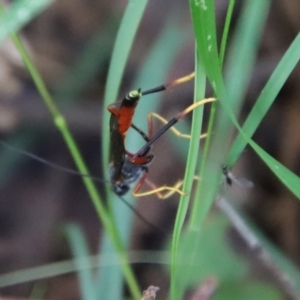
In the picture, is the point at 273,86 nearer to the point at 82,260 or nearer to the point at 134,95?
the point at 134,95

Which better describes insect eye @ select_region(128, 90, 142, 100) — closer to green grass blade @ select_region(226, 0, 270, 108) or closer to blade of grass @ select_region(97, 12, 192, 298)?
green grass blade @ select_region(226, 0, 270, 108)

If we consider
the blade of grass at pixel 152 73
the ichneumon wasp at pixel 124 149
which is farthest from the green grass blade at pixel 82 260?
the ichneumon wasp at pixel 124 149

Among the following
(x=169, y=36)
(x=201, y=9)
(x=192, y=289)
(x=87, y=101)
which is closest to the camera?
(x=201, y=9)

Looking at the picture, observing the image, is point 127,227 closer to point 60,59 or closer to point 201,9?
point 60,59

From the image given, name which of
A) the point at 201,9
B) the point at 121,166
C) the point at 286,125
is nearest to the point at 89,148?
the point at 286,125

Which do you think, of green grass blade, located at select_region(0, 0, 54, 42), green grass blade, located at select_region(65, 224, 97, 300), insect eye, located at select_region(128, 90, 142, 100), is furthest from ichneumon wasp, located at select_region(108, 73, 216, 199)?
green grass blade, located at select_region(65, 224, 97, 300)
